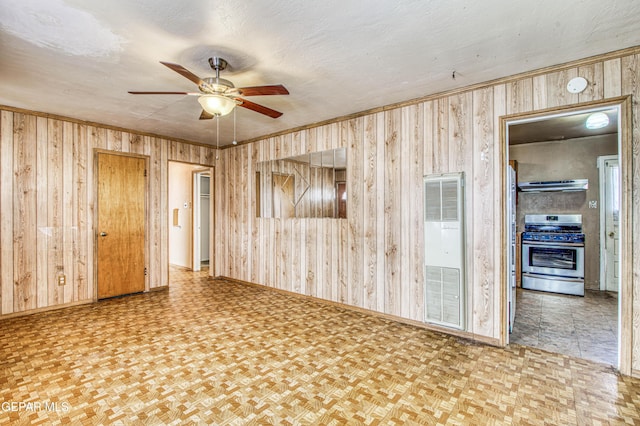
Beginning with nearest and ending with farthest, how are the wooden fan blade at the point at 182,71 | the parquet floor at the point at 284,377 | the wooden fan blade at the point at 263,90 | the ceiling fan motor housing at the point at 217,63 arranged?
1. the parquet floor at the point at 284,377
2. the wooden fan blade at the point at 182,71
3. the wooden fan blade at the point at 263,90
4. the ceiling fan motor housing at the point at 217,63

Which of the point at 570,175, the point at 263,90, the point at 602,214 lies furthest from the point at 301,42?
the point at 602,214

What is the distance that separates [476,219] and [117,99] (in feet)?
→ 14.0

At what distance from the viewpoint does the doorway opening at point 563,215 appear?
3.42m

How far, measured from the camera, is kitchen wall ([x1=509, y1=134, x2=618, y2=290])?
5227mm

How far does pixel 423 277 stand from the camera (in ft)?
11.6

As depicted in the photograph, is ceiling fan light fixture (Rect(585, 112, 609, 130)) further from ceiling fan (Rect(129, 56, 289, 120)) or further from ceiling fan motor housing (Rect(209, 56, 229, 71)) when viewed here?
ceiling fan motor housing (Rect(209, 56, 229, 71))

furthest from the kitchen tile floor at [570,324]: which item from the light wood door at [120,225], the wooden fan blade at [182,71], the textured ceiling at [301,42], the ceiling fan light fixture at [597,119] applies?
the light wood door at [120,225]

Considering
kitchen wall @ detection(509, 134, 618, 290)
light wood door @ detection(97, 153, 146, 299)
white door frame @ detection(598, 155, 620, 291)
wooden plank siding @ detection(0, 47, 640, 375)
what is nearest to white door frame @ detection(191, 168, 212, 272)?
wooden plank siding @ detection(0, 47, 640, 375)

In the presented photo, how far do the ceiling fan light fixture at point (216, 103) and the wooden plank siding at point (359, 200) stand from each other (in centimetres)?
193

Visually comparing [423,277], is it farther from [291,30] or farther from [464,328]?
[291,30]

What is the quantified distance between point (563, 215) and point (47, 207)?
8078mm

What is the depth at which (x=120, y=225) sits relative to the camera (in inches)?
191

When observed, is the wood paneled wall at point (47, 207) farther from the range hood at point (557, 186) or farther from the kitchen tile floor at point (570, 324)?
the range hood at point (557, 186)

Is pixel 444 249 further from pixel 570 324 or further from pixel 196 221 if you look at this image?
pixel 196 221
